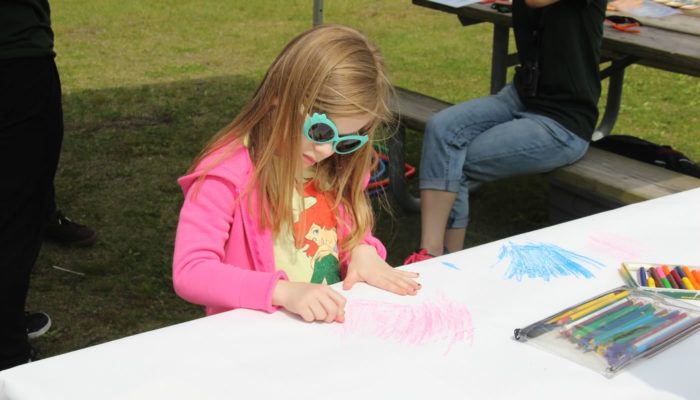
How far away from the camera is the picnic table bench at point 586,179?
8.86ft

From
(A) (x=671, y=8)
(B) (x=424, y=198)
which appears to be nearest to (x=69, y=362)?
(B) (x=424, y=198)

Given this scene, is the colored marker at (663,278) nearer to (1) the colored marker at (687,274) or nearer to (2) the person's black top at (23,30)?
(1) the colored marker at (687,274)

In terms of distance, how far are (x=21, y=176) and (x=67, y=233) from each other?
1206 mm

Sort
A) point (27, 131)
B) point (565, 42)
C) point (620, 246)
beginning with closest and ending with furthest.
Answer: point (620, 246) → point (27, 131) → point (565, 42)

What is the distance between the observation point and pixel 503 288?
1395mm

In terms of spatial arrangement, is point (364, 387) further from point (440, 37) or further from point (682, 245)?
point (440, 37)

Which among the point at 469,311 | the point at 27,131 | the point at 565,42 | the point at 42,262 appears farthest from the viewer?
the point at 42,262

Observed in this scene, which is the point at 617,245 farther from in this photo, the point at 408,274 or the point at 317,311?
the point at 317,311

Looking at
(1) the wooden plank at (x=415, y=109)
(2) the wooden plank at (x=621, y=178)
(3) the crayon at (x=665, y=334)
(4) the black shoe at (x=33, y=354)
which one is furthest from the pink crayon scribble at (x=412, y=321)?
(1) the wooden plank at (x=415, y=109)

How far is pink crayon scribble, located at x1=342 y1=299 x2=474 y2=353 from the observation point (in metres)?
1.24

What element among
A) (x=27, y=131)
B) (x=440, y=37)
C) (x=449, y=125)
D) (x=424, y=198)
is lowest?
(x=440, y=37)

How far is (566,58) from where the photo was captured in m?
2.82

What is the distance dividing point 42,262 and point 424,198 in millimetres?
1444

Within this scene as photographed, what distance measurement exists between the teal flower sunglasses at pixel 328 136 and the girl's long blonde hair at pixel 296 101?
4 cm
